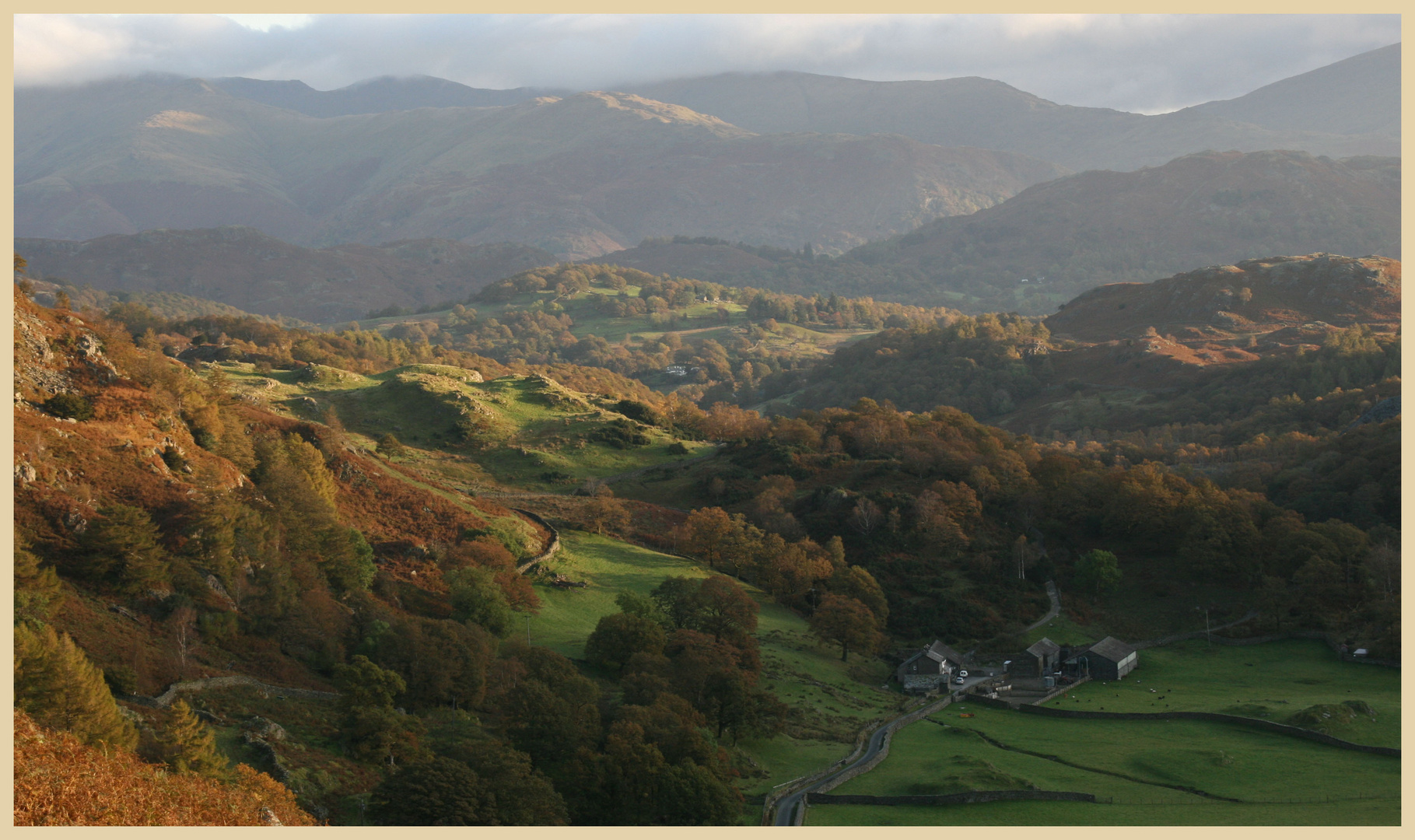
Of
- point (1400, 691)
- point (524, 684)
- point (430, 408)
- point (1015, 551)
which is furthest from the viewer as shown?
point (430, 408)

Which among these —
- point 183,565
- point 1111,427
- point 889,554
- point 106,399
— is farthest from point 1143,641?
point 1111,427

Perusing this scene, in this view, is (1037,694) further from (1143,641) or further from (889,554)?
(889,554)

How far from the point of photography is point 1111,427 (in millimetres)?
188000

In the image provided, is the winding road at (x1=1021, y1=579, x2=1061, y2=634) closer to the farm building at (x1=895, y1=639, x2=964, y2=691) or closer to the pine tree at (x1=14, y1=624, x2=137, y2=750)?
the farm building at (x1=895, y1=639, x2=964, y2=691)

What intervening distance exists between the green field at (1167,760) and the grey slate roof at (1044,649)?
342 centimetres

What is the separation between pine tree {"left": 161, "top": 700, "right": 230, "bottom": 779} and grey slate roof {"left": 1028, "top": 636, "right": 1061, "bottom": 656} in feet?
160

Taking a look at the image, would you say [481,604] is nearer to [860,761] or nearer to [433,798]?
[860,761]

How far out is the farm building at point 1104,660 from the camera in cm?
6350

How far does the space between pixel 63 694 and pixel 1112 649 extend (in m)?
56.6

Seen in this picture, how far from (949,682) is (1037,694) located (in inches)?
198

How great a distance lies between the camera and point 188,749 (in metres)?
29.8


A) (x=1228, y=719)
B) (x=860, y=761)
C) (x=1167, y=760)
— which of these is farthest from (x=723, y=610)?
(x=1228, y=719)

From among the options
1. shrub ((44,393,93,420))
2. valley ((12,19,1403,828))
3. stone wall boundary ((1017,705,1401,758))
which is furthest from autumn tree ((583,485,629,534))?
shrub ((44,393,93,420))

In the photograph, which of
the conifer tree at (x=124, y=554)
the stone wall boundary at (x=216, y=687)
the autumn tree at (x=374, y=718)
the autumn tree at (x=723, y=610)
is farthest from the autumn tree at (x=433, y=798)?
the autumn tree at (x=723, y=610)
